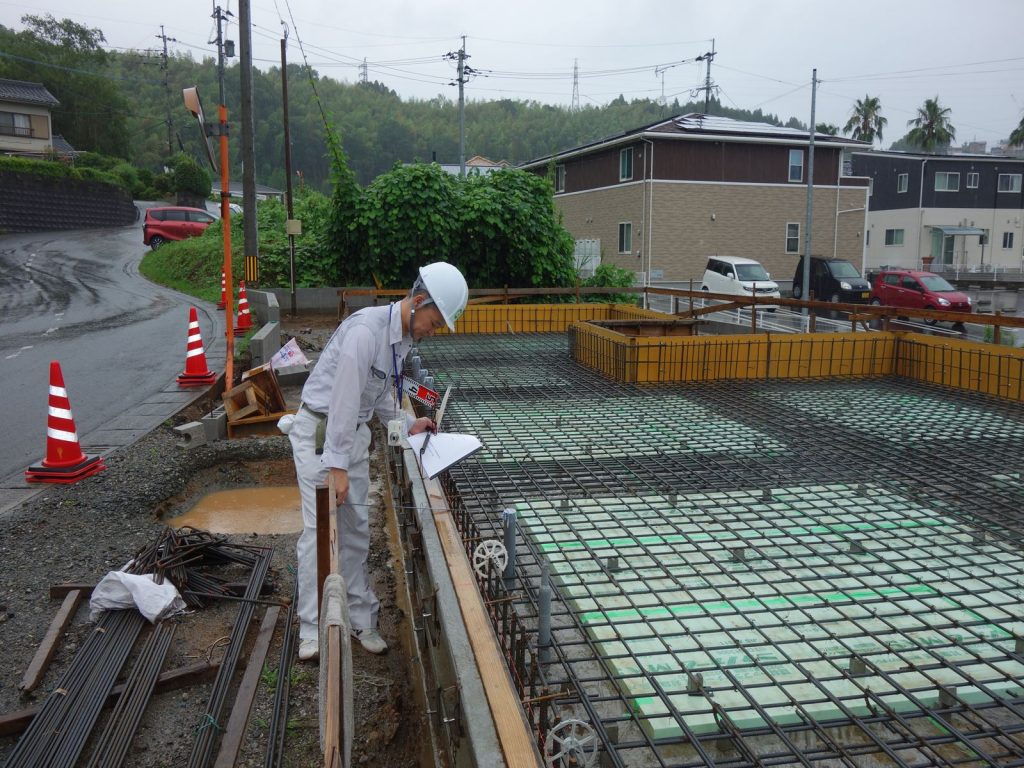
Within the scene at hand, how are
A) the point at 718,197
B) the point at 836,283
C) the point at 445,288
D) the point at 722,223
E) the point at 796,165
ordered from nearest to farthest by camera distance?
the point at 445,288
the point at 836,283
the point at 718,197
the point at 722,223
the point at 796,165

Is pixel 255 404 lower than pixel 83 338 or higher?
lower

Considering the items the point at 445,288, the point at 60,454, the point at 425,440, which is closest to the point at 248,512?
the point at 60,454

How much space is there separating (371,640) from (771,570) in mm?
1897

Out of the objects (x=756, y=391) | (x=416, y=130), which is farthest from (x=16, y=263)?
(x=416, y=130)

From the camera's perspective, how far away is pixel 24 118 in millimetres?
40281

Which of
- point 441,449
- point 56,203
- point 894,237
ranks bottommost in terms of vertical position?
point 441,449

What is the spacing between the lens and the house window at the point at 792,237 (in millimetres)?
30266

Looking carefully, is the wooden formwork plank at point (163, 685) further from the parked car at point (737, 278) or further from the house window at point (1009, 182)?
the house window at point (1009, 182)

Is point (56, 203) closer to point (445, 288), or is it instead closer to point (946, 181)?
point (445, 288)

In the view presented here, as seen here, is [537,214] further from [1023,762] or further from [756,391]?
[1023,762]

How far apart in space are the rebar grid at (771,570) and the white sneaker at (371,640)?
71 cm

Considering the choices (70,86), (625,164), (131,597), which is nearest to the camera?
(131,597)

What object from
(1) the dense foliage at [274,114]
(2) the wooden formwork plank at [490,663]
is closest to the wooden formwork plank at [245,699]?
(2) the wooden formwork plank at [490,663]

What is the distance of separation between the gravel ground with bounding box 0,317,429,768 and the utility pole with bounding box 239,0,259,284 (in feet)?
31.7
